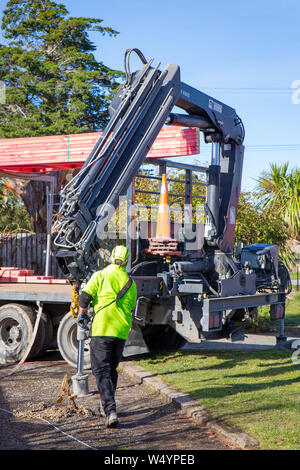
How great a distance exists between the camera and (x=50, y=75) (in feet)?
90.2

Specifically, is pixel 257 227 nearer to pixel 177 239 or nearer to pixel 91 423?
pixel 177 239

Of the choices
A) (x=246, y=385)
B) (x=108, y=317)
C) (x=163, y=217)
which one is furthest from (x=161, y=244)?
(x=108, y=317)

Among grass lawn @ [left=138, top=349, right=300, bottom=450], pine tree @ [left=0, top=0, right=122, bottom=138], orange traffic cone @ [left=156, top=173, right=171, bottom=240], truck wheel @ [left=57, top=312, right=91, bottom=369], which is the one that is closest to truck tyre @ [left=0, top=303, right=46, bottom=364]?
truck wheel @ [left=57, top=312, right=91, bottom=369]

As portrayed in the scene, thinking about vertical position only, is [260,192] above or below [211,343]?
above

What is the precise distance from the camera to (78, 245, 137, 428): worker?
6125 mm

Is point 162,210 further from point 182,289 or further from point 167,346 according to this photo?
point 167,346

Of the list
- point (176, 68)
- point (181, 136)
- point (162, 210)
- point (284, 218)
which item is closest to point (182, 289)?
point (162, 210)

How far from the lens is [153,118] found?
812 centimetres

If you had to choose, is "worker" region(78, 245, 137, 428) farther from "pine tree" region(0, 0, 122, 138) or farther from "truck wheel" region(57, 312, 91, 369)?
"pine tree" region(0, 0, 122, 138)

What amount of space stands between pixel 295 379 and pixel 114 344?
9.76 ft

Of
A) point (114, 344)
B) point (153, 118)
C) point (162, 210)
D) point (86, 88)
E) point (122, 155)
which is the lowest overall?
point (114, 344)

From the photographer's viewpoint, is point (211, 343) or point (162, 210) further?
point (211, 343)

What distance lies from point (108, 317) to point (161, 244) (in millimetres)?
2654

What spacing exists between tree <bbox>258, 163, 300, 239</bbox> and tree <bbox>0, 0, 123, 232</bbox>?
10.2 m
